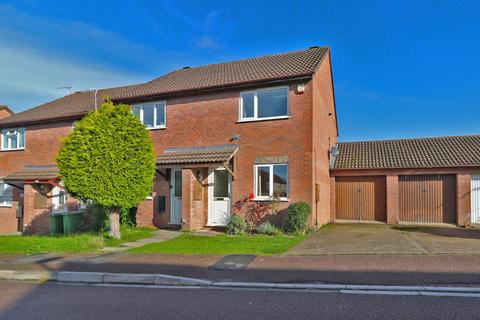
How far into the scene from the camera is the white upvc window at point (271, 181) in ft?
44.5

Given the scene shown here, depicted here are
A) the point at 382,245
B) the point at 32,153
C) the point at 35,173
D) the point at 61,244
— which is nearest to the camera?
the point at 382,245

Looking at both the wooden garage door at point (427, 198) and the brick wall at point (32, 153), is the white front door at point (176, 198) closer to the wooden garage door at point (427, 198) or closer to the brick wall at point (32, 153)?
the brick wall at point (32, 153)

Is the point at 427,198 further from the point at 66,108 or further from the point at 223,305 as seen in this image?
the point at 66,108

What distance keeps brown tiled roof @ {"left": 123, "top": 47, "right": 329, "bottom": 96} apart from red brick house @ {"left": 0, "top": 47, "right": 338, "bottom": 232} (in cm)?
6

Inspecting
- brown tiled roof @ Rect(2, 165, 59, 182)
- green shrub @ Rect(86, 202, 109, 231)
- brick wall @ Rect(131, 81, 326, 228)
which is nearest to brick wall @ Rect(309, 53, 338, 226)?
brick wall @ Rect(131, 81, 326, 228)

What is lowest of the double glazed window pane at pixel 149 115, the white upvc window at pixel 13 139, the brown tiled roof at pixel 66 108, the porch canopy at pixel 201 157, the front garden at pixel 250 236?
the front garden at pixel 250 236

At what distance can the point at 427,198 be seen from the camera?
1700 cm

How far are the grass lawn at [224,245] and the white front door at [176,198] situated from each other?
111 inches

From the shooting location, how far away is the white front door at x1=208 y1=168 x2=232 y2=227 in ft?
47.4

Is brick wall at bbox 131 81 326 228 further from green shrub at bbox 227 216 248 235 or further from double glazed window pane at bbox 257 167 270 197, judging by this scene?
green shrub at bbox 227 216 248 235

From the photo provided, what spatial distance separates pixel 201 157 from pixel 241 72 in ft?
15.0

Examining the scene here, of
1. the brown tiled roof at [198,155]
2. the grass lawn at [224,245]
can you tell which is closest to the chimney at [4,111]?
the brown tiled roof at [198,155]

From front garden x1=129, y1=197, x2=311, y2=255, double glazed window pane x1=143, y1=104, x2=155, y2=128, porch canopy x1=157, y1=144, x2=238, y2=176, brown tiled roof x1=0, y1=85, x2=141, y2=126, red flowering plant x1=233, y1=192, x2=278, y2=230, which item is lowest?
front garden x1=129, y1=197, x2=311, y2=255

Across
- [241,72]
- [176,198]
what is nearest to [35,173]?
[176,198]
